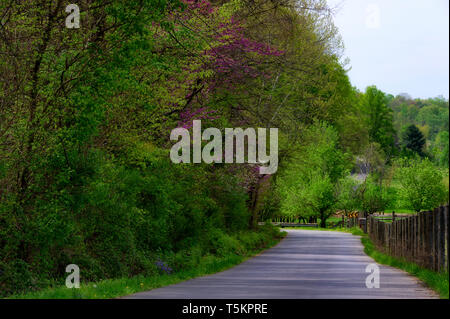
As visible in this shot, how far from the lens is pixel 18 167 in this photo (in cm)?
1989

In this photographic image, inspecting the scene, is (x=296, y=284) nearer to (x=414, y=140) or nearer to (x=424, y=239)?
(x=424, y=239)

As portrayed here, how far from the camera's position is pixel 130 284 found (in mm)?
20047

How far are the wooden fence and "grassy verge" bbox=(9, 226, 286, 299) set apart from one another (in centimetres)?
607

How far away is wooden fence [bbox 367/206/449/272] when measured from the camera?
20.7m

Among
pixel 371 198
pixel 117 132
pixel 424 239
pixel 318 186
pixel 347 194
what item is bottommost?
pixel 424 239

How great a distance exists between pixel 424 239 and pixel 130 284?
8.60 metres

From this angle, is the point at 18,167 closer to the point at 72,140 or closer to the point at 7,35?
the point at 72,140

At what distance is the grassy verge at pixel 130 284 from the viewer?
1653cm

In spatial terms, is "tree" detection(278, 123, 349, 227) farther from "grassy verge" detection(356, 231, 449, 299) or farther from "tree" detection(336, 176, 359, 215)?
"grassy verge" detection(356, 231, 449, 299)

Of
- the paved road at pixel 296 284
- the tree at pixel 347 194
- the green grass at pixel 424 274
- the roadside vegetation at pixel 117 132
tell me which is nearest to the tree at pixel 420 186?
the tree at pixel 347 194

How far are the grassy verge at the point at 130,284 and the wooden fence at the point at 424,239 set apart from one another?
239 inches

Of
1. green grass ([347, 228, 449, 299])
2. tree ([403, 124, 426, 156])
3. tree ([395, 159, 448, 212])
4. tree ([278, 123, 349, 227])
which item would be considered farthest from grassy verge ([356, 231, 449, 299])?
tree ([403, 124, 426, 156])

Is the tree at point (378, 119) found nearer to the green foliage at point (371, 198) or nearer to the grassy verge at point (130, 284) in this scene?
the green foliage at point (371, 198)

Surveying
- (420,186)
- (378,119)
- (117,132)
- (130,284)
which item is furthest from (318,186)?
(130,284)
